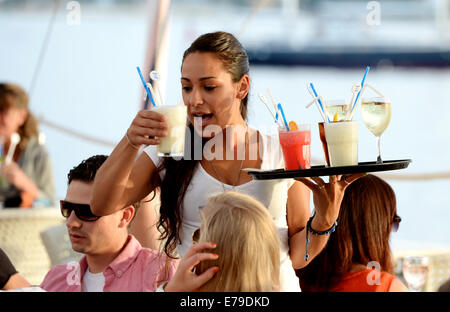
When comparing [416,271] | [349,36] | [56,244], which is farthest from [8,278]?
[349,36]

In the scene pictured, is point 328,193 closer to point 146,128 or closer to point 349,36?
point 146,128

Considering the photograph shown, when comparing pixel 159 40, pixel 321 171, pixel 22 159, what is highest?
pixel 159 40

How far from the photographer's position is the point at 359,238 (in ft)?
7.54

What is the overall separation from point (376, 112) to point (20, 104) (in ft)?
10.7

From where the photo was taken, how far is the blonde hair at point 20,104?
4.76 metres

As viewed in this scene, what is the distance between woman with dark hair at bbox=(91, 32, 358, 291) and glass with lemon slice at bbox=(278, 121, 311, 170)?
13 cm

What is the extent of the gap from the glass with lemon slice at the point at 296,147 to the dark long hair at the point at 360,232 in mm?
363

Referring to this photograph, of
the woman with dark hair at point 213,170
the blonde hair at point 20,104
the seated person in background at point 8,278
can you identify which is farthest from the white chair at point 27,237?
the woman with dark hair at point 213,170

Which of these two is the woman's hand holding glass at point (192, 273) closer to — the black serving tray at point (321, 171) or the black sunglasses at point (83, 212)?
the black serving tray at point (321, 171)

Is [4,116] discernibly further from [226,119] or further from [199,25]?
[199,25]

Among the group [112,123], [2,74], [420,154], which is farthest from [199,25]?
[420,154]

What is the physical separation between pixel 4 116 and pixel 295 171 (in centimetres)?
326

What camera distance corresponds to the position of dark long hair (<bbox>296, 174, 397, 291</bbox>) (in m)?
2.28

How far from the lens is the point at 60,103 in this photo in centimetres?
1755
